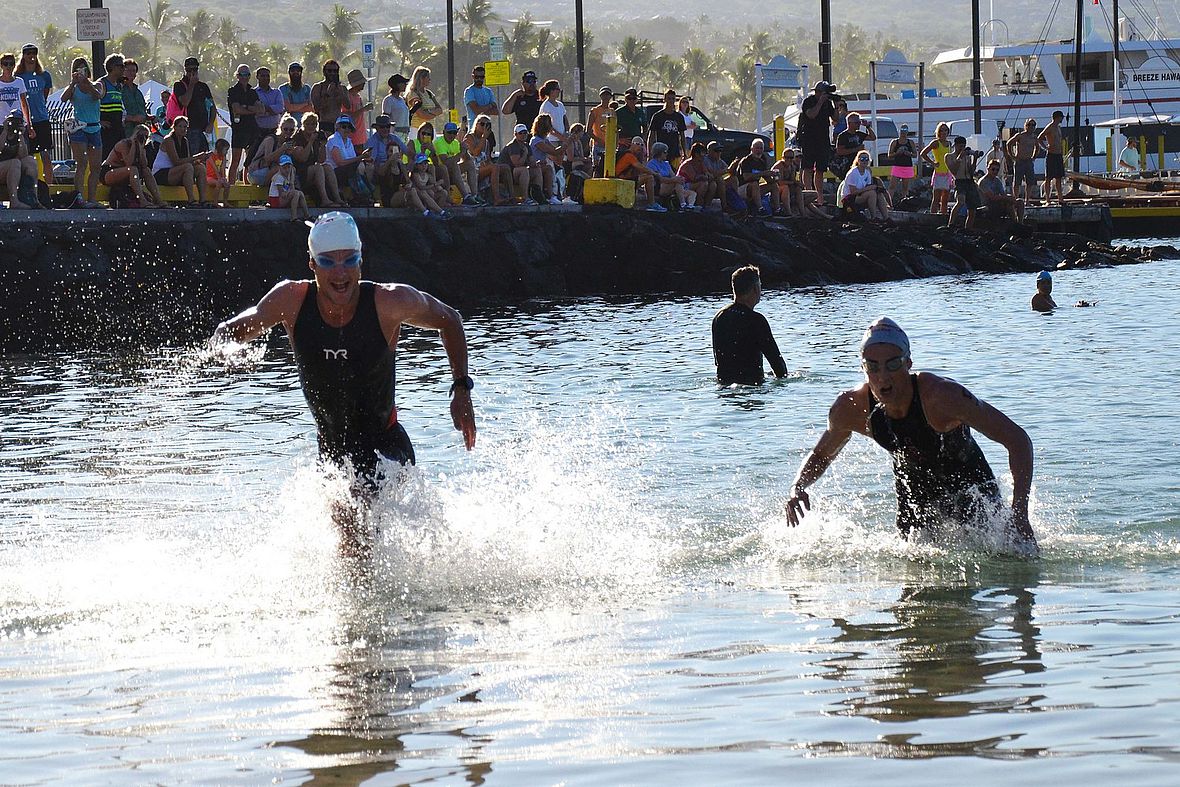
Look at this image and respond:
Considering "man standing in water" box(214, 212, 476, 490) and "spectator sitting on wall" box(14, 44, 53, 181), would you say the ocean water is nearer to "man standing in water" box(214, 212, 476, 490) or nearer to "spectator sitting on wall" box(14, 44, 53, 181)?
"man standing in water" box(214, 212, 476, 490)

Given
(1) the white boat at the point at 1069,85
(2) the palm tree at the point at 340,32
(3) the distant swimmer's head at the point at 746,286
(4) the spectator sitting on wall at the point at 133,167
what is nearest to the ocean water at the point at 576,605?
(3) the distant swimmer's head at the point at 746,286

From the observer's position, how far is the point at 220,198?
2209cm

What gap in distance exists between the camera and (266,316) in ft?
22.6

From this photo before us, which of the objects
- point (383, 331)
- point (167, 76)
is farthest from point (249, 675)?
point (167, 76)

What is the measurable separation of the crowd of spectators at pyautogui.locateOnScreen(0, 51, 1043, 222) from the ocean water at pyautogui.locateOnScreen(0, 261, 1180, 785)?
6140mm

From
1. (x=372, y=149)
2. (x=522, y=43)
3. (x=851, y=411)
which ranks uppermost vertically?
(x=522, y=43)

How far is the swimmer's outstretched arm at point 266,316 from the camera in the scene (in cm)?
680

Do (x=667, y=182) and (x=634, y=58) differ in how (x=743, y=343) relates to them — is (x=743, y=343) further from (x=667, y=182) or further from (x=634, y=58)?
(x=634, y=58)

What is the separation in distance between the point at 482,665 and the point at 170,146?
16122mm

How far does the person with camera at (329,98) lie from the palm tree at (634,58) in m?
114

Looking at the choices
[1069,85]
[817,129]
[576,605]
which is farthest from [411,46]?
[576,605]

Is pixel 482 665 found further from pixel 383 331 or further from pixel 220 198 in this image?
pixel 220 198

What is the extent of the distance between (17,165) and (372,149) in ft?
17.4

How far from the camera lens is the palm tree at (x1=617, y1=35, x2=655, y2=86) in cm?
13511
